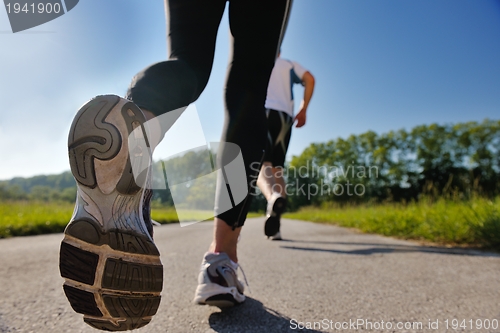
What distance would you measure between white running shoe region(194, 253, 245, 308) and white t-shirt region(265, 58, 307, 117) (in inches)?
96.6

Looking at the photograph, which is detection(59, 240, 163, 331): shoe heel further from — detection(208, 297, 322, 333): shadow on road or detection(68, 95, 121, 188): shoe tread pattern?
detection(208, 297, 322, 333): shadow on road

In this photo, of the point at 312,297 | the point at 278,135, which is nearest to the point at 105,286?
the point at 312,297

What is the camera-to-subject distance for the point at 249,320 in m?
0.95

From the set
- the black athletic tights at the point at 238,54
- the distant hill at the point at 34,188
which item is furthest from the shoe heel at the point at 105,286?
the distant hill at the point at 34,188

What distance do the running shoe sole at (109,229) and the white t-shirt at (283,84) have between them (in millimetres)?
2763

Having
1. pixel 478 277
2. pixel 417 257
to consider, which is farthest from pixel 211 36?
pixel 417 257

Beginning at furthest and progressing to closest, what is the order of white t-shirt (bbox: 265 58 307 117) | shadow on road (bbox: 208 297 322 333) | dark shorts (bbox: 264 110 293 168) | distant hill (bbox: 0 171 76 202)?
distant hill (bbox: 0 171 76 202)
white t-shirt (bbox: 265 58 307 117)
dark shorts (bbox: 264 110 293 168)
shadow on road (bbox: 208 297 322 333)

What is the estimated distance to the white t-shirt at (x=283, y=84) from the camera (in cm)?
337

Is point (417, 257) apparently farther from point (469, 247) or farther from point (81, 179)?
point (81, 179)

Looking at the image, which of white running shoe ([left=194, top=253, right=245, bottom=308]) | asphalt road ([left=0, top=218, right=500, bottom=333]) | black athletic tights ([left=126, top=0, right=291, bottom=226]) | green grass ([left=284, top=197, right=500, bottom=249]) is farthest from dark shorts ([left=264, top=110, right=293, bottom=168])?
white running shoe ([left=194, top=253, right=245, bottom=308])

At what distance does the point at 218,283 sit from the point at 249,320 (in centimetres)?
14

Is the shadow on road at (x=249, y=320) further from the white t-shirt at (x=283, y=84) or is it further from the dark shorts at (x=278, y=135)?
the white t-shirt at (x=283, y=84)

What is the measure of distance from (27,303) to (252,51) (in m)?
1.13

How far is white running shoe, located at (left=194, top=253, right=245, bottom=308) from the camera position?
3.18 ft
